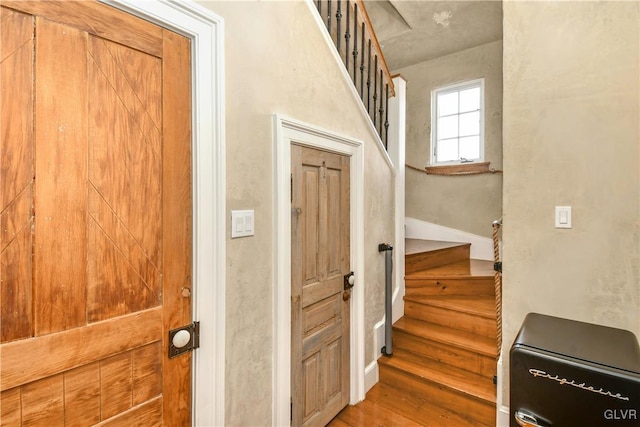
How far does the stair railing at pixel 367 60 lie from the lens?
2.35m

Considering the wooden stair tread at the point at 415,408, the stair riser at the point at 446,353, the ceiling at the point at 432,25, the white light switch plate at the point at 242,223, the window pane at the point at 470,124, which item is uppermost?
the ceiling at the point at 432,25

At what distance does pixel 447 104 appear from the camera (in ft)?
13.4

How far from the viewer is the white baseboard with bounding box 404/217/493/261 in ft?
12.2

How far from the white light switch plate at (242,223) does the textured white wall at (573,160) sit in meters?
1.47

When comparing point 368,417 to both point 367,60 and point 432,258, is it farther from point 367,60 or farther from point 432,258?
point 367,60

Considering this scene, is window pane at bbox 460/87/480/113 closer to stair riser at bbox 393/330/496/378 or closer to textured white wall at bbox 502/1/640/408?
textured white wall at bbox 502/1/640/408

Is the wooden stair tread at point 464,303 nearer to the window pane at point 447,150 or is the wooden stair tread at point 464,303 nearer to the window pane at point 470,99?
the window pane at point 447,150

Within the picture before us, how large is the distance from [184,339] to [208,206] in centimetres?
51

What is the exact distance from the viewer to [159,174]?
3.63ft

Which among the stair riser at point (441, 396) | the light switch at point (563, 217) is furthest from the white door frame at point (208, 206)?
the light switch at point (563, 217)

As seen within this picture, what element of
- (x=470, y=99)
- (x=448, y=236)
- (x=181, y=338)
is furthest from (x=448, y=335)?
(x=470, y=99)

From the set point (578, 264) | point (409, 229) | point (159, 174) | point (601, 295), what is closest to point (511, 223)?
point (578, 264)

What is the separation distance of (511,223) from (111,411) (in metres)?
2.05

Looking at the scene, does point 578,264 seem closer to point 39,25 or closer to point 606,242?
point 606,242
